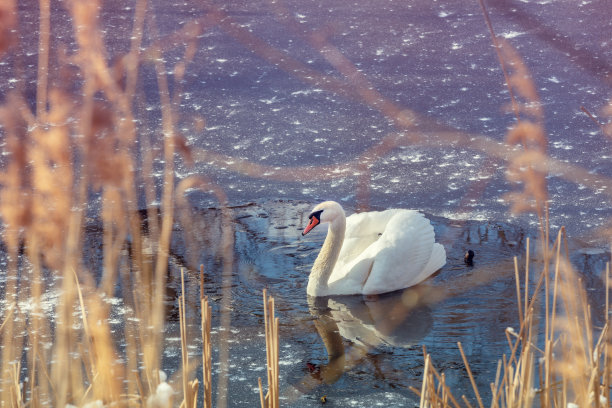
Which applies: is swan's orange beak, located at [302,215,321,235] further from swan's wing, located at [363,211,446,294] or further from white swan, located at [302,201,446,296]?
swan's wing, located at [363,211,446,294]

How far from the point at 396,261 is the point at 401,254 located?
41 mm

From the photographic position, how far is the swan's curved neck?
3939mm

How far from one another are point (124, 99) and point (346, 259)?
281 cm

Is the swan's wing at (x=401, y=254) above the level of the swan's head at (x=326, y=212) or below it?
below

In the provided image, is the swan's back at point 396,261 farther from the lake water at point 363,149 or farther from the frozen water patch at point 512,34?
the frozen water patch at point 512,34

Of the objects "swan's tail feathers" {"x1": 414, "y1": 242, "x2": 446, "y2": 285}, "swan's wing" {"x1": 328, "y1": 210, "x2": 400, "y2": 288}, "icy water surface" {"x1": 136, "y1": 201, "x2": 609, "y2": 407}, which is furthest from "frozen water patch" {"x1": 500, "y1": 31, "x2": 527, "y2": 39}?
"swan's tail feathers" {"x1": 414, "y1": 242, "x2": 446, "y2": 285}

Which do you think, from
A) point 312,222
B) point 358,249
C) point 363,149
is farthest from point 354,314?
point 363,149

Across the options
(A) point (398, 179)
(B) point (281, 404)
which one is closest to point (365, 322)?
(B) point (281, 404)

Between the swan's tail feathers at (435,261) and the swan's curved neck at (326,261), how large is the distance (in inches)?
17.2

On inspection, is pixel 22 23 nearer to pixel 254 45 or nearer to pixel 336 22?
pixel 254 45

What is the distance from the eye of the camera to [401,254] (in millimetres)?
3994

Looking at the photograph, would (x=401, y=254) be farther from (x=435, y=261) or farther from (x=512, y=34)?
(x=512, y=34)

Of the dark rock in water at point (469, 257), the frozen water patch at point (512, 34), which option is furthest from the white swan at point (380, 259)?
the frozen water patch at point (512, 34)

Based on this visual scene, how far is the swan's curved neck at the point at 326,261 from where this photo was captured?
3.94 metres
